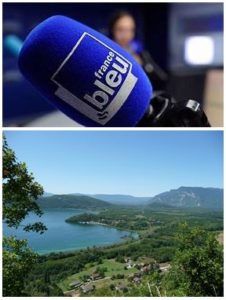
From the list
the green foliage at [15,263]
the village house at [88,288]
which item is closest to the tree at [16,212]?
the green foliage at [15,263]

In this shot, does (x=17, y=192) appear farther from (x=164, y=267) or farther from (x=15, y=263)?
(x=164, y=267)

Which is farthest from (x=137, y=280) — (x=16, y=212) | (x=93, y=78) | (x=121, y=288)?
(x=93, y=78)

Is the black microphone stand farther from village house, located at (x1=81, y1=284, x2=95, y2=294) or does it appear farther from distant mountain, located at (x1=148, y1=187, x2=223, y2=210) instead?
village house, located at (x1=81, y1=284, x2=95, y2=294)

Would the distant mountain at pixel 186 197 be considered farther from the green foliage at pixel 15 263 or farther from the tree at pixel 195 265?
the green foliage at pixel 15 263

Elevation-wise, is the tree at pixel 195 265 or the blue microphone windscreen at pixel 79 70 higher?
the blue microphone windscreen at pixel 79 70

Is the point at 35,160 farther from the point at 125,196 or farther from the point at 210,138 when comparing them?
the point at 210,138

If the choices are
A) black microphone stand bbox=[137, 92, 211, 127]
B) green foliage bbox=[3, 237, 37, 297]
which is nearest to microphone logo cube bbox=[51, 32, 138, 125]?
black microphone stand bbox=[137, 92, 211, 127]
